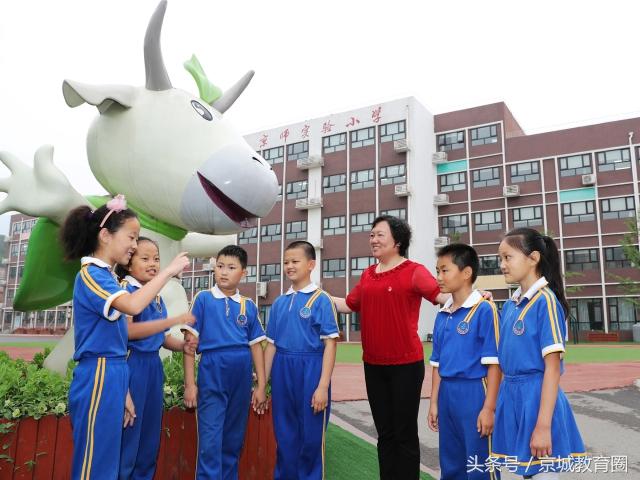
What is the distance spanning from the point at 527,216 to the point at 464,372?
1073 inches

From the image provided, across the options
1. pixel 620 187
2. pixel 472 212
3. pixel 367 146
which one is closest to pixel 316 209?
pixel 367 146

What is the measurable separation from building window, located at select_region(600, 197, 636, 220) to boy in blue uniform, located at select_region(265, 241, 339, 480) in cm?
2750

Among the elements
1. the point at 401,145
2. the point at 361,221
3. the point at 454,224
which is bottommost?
the point at 454,224

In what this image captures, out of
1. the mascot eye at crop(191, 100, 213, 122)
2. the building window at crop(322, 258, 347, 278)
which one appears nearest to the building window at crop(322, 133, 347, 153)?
the building window at crop(322, 258, 347, 278)

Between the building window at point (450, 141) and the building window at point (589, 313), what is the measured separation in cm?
1020

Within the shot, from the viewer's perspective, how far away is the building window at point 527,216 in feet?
91.5

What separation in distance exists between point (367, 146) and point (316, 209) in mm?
4665

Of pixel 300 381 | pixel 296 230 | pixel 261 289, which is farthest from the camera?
pixel 296 230

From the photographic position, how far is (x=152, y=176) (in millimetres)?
4109

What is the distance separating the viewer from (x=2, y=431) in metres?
2.72

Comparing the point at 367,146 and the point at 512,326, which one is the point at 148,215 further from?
the point at 367,146

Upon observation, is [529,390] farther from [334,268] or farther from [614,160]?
[614,160]

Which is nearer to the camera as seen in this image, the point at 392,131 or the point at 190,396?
the point at 190,396

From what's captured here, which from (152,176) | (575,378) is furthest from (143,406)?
(575,378)
